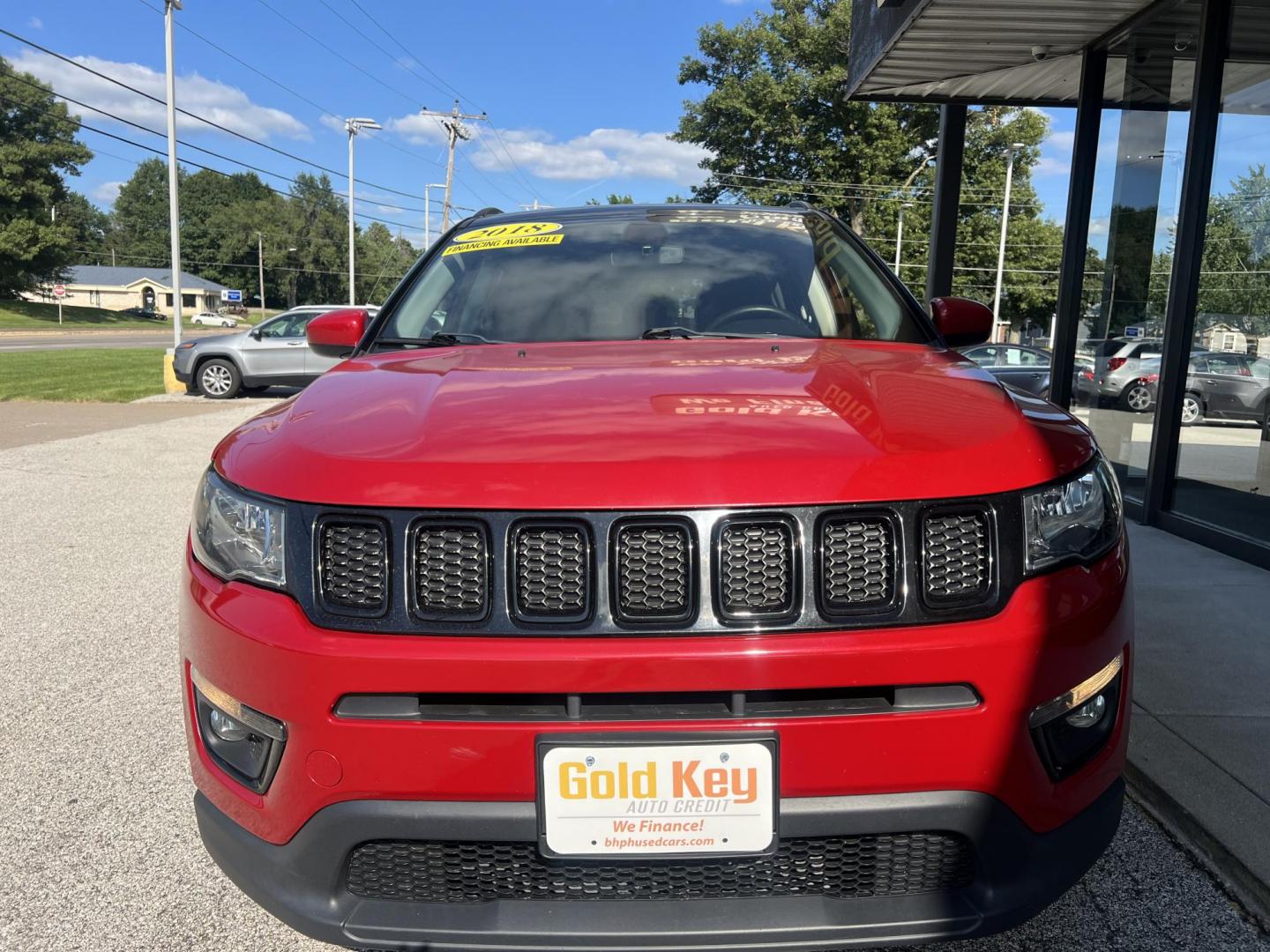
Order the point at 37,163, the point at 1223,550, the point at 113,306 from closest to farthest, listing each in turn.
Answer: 1. the point at 1223,550
2. the point at 37,163
3. the point at 113,306

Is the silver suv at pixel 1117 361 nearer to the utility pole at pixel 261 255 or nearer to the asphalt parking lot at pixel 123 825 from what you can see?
the asphalt parking lot at pixel 123 825

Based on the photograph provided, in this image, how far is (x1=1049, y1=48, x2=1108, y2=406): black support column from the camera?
7738 millimetres

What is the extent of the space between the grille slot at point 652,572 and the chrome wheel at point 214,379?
1671 cm

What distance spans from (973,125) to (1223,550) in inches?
1508

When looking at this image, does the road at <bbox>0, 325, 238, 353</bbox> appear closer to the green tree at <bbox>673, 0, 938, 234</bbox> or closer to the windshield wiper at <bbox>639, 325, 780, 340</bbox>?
the green tree at <bbox>673, 0, 938, 234</bbox>

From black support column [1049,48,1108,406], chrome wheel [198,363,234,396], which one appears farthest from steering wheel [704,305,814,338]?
chrome wheel [198,363,234,396]

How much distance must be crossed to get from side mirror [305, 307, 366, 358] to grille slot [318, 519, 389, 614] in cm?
158

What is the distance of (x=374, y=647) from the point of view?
1537mm

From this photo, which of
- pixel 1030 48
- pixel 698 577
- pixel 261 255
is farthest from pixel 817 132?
pixel 261 255

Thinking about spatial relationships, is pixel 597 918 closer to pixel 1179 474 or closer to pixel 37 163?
pixel 1179 474

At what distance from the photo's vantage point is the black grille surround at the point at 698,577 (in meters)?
1.53

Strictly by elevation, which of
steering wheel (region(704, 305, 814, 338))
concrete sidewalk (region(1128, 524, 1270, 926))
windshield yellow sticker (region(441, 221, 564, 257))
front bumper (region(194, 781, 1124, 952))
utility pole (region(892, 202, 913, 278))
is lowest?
concrete sidewalk (region(1128, 524, 1270, 926))

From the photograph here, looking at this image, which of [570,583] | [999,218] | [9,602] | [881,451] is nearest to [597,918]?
[570,583]

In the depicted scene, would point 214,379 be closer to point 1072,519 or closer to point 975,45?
point 975,45
